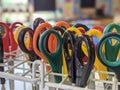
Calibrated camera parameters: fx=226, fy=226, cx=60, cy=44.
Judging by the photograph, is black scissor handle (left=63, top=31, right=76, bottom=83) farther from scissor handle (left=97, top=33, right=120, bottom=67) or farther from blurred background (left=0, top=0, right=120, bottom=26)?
Result: blurred background (left=0, top=0, right=120, bottom=26)

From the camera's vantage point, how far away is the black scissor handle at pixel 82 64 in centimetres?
Result: 34

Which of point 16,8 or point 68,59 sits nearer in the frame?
point 68,59

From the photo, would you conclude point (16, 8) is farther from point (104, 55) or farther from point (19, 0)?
point (104, 55)

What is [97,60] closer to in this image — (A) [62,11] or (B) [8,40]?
(B) [8,40]

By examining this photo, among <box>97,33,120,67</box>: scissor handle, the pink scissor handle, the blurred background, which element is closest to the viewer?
<box>97,33,120,67</box>: scissor handle

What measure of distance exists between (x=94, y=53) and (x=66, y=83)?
0.08 meters

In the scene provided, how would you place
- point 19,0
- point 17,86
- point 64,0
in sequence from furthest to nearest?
point 64,0 < point 19,0 < point 17,86

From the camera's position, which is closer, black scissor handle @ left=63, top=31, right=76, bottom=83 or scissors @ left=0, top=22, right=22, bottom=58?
black scissor handle @ left=63, top=31, right=76, bottom=83

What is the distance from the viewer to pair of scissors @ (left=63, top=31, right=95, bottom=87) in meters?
0.35

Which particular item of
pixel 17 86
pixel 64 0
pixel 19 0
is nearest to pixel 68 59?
pixel 17 86

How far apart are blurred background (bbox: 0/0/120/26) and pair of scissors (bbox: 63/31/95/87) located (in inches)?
83.6

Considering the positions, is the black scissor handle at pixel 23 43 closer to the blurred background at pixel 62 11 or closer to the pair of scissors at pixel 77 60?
the pair of scissors at pixel 77 60

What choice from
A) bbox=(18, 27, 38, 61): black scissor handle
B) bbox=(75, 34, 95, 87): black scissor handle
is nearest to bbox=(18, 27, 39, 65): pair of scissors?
Result: bbox=(18, 27, 38, 61): black scissor handle

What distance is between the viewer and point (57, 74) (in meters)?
0.40
